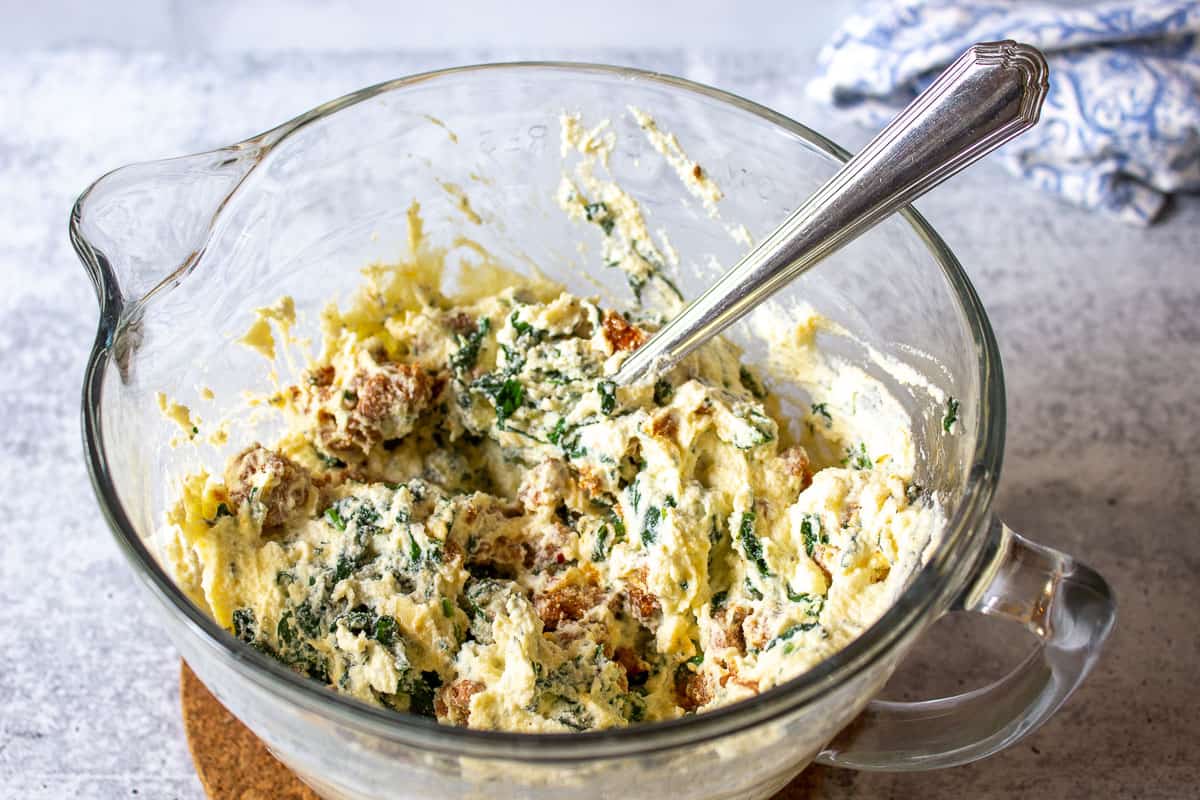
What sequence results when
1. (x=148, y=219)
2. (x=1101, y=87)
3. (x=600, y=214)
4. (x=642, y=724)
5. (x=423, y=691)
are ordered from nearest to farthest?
(x=642, y=724)
(x=423, y=691)
(x=148, y=219)
(x=600, y=214)
(x=1101, y=87)

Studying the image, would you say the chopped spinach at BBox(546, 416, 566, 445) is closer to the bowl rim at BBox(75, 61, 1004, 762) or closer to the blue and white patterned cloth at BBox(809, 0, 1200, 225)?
the bowl rim at BBox(75, 61, 1004, 762)

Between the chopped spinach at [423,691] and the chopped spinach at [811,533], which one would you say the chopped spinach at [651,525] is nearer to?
the chopped spinach at [811,533]

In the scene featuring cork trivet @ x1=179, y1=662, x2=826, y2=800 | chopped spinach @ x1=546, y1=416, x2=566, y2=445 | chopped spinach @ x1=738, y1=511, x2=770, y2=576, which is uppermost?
chopped spinach @ x1=546, y1=416, x2=566, y2=445

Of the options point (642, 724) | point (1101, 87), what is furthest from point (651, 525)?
point (1101, 87)

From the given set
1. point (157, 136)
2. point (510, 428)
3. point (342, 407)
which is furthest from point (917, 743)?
point (157, 136)

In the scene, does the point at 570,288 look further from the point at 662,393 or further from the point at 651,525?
the point at 651,525

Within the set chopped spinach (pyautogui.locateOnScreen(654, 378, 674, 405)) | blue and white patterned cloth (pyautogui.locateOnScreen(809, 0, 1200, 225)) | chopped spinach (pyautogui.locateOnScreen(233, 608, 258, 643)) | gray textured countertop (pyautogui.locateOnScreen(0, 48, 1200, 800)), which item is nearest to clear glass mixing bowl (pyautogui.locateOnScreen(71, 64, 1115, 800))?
chopped spinach (pyautogui.locateOnScreen(233, 608, 258, 643))
